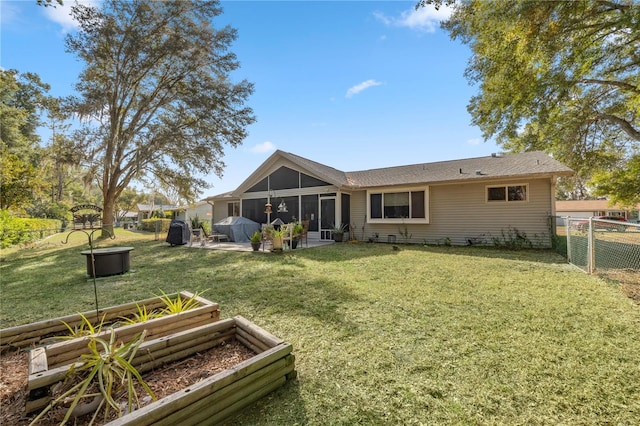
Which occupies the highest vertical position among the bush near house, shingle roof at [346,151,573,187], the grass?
shingle roof at [346,151,573,187]

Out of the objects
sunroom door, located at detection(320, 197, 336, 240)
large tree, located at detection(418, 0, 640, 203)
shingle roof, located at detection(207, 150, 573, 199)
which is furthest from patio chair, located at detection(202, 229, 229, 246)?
large tree, located at detection(418, 0, 640, 203)

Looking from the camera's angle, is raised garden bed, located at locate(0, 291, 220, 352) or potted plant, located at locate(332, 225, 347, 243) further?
potted plant, located at locate(332, 225, 347, 243)

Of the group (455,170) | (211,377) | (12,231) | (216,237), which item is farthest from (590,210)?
(12,231)

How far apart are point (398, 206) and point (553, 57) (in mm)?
6785

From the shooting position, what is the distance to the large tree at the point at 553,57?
651 cm

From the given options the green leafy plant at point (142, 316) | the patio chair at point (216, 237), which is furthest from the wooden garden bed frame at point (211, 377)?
the patio chair at point (216, 237)

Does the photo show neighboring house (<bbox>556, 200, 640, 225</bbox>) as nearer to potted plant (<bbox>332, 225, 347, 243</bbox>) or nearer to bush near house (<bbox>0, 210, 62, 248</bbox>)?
potted plant (<bbox>332, 225, 347, 243</bbox>)

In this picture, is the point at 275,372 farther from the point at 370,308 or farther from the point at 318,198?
the point at 318,198

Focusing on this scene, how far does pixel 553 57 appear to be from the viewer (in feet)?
25.7

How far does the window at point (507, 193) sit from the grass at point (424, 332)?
370 cm

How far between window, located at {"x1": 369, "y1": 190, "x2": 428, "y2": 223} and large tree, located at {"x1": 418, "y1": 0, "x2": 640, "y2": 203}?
12.6ft

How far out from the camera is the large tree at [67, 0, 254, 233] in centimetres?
1252

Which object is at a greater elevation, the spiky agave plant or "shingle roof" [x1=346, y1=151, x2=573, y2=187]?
"shingle roof" [x1=346, y1=151, x2=573, y2=187]

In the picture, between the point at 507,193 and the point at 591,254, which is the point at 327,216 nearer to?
the point at 507,193
